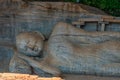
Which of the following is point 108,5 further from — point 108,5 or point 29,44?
point 29,44

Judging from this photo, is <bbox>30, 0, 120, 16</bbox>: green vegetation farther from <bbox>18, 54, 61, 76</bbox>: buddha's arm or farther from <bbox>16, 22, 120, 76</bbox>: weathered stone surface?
<bbox>18, 54, 61, 76</bbox>: buddha's arm

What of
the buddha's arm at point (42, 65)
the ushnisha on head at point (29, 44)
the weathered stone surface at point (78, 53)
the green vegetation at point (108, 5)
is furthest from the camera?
the green vegetation at point (108, 5)

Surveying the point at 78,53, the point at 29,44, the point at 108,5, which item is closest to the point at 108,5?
the point at 108,5

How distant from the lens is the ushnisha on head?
453 centimetres

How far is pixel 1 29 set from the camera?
16.5ft

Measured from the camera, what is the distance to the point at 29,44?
4.52 m

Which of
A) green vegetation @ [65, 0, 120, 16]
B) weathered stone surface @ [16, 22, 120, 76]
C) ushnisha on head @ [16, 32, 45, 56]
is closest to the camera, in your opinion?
weathered stone surface @ [16, 22, 120, 76]

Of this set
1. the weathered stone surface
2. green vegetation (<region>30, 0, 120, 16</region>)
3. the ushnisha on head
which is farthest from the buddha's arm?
green vegetation (<region>30, 0, 120, 16</region>)

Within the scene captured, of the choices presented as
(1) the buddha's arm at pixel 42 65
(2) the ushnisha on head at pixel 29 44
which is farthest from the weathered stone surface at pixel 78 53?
(2) the ushnisha on head at pixel 29 44

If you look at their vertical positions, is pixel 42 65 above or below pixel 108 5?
below

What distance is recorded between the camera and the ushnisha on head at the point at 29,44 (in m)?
4.53

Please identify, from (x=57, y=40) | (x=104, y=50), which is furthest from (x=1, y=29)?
(x=104, y=50)

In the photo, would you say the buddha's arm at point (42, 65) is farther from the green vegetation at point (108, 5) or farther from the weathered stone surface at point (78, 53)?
the green vegetation at point (108, 5)

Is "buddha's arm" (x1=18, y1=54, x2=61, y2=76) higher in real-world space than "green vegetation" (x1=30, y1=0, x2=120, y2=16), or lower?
lower
